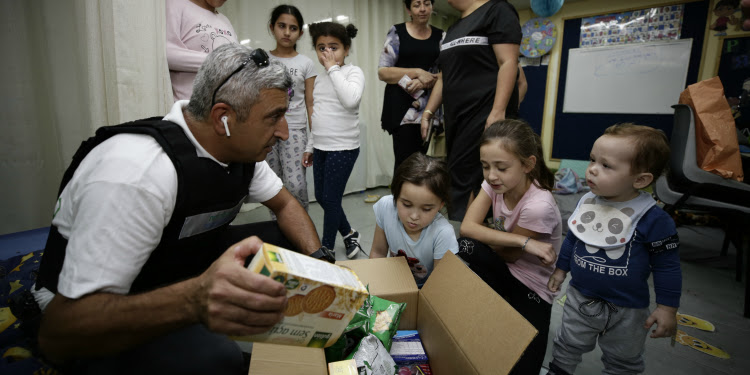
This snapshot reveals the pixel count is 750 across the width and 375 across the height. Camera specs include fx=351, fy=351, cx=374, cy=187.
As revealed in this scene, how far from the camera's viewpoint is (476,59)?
1624 millimetres

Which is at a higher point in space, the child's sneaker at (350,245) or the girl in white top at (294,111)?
the girl in white top at (294,111)

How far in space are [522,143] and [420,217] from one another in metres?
0.44

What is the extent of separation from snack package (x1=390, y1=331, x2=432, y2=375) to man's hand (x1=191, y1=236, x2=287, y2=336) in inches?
21.0

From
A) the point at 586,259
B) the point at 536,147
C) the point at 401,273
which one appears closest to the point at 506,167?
the point at 536,147

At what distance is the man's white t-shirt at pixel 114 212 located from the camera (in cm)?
61

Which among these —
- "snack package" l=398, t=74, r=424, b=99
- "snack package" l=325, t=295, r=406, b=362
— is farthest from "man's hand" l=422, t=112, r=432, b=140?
"snack package" l=325, t=295, r=406, b=362

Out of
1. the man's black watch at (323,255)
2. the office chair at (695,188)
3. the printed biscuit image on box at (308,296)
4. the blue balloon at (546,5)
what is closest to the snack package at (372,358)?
the printed biscuit image on box at (308,296)

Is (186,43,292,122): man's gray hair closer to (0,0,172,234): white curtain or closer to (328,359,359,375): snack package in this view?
(328,359,359,375): snack package

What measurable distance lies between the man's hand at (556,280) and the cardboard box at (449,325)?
0.41 m

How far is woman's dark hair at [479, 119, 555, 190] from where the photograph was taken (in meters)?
1.22

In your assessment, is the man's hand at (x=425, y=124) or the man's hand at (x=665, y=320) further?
the man's hand at (x=425, y=124)

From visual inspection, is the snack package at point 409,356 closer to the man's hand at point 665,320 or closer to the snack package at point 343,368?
the snack package at point 343,368

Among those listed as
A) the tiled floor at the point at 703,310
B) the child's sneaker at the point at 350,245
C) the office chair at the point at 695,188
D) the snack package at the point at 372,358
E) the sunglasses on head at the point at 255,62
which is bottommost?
the tiled floor at the point at 703,310

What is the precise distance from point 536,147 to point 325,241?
4.04ft
